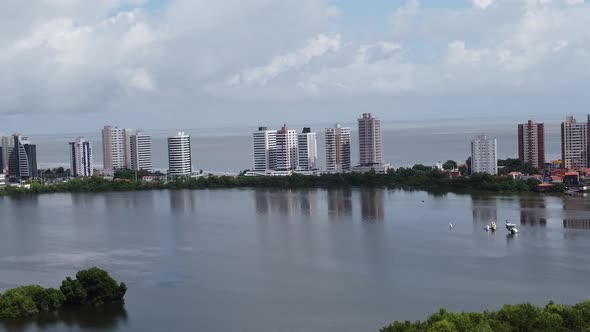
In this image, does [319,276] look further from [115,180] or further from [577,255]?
[115,180]

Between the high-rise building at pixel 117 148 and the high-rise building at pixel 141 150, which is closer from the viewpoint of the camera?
the high-rise building at pixel 141 150

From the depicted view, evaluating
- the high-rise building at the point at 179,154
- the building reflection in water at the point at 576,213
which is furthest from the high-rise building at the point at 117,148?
the building reflection in water at the point at 576,213

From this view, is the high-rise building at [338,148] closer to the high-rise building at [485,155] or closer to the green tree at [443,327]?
the high-rise building at [485,155]

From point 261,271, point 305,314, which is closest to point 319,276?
point 261,271

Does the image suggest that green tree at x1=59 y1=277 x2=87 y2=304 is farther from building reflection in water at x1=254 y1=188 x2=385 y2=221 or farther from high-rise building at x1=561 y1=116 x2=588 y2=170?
high-rise building at x1=561 y1=116 x2=588 y2=170

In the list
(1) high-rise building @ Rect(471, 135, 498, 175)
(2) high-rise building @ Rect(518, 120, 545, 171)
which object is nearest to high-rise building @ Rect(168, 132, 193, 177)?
(1) high-rise building @ Rect(471, 135, 498, 175)

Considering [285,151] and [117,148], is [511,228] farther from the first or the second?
[117,148]

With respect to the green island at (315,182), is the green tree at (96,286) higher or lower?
lower

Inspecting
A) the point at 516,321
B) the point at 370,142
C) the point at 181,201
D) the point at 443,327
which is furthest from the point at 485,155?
the point at 443,327
